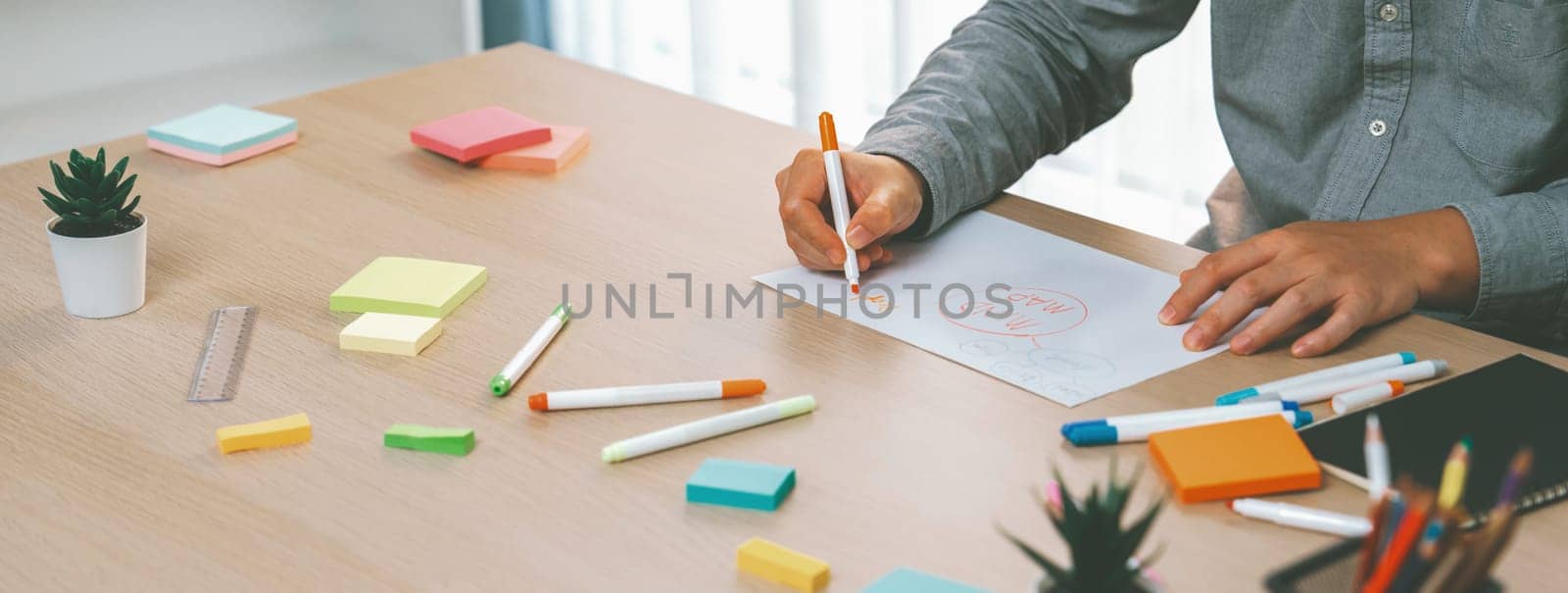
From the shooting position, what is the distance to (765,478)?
0.71 meters

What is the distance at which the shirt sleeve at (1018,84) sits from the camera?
43.9 inches

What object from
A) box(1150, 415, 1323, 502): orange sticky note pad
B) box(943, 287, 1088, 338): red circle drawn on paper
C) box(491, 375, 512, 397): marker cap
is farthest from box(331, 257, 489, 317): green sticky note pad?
box(1150, 415, 1323, 502): orange sticky note pad

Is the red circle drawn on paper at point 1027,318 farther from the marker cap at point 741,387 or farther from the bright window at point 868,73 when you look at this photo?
the bright window at point 868,73

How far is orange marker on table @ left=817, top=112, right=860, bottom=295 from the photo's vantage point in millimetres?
978

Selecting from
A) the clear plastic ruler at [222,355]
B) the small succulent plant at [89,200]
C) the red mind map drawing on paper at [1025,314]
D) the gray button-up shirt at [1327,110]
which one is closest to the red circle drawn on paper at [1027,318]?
the red mind map drawing on paper at [1025,314]

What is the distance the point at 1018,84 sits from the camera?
1217 millimetres

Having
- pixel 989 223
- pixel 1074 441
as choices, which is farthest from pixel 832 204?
pixel 1074 441

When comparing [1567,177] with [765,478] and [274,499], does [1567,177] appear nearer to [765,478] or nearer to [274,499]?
[765,478]

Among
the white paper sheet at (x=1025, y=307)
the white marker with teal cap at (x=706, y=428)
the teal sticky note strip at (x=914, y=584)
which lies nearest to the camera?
the teal sticky note strip at (x=914, y=584)

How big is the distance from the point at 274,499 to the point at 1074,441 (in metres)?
0.43

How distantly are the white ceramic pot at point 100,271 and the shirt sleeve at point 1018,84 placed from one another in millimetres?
549

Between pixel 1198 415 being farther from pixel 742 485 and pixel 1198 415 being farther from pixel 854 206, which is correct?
pixel 854 206

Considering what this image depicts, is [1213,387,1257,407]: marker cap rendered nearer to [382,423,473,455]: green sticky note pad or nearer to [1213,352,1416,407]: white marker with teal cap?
[1213,352,1416,407]: white marker with teal cap

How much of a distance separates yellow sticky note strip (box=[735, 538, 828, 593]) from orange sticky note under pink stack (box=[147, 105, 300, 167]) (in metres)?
0.77
